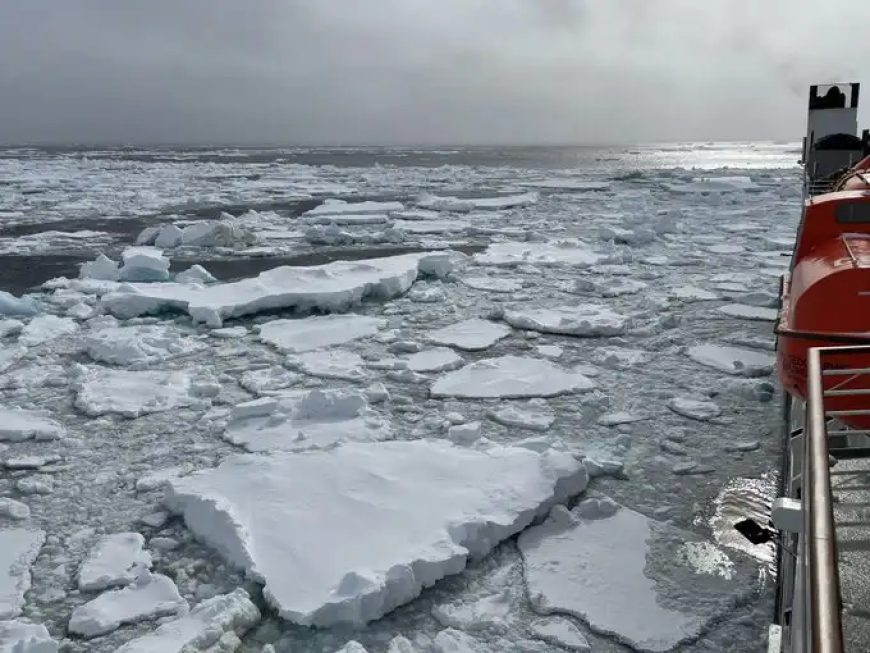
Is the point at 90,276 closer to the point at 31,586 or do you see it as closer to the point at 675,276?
the point at 31,586

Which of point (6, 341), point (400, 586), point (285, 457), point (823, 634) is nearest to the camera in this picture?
point (823, 634)

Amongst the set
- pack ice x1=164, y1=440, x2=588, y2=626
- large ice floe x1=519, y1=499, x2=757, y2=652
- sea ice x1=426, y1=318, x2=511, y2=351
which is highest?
sea ice x1=426, y1=318, x2=511, y2=351

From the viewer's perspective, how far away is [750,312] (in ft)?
23.1

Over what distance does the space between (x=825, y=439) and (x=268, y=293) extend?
650 centimetres

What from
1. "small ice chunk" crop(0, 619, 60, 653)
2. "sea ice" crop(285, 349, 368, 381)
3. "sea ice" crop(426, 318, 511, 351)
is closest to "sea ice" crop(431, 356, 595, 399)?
"sea ice" crop(426, 318, 511, 351)

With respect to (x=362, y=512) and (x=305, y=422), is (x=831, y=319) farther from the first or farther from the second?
(x=305, y=422)

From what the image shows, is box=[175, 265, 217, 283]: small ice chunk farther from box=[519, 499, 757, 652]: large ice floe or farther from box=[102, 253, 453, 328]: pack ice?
box=[519, 499, 757, 652]: large ice floe

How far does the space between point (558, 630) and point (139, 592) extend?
1.73m

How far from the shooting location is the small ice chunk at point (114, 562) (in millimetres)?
2826

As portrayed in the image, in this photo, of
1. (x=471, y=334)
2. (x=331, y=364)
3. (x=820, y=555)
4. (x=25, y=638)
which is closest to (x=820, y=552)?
(x=820, y=555)

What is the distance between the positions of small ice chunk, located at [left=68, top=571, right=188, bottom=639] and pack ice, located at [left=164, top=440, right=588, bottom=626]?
0.29 m

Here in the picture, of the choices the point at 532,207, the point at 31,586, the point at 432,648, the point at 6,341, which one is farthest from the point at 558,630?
the point at 532,207

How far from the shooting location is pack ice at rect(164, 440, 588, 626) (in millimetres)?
2689

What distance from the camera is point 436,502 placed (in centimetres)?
329
